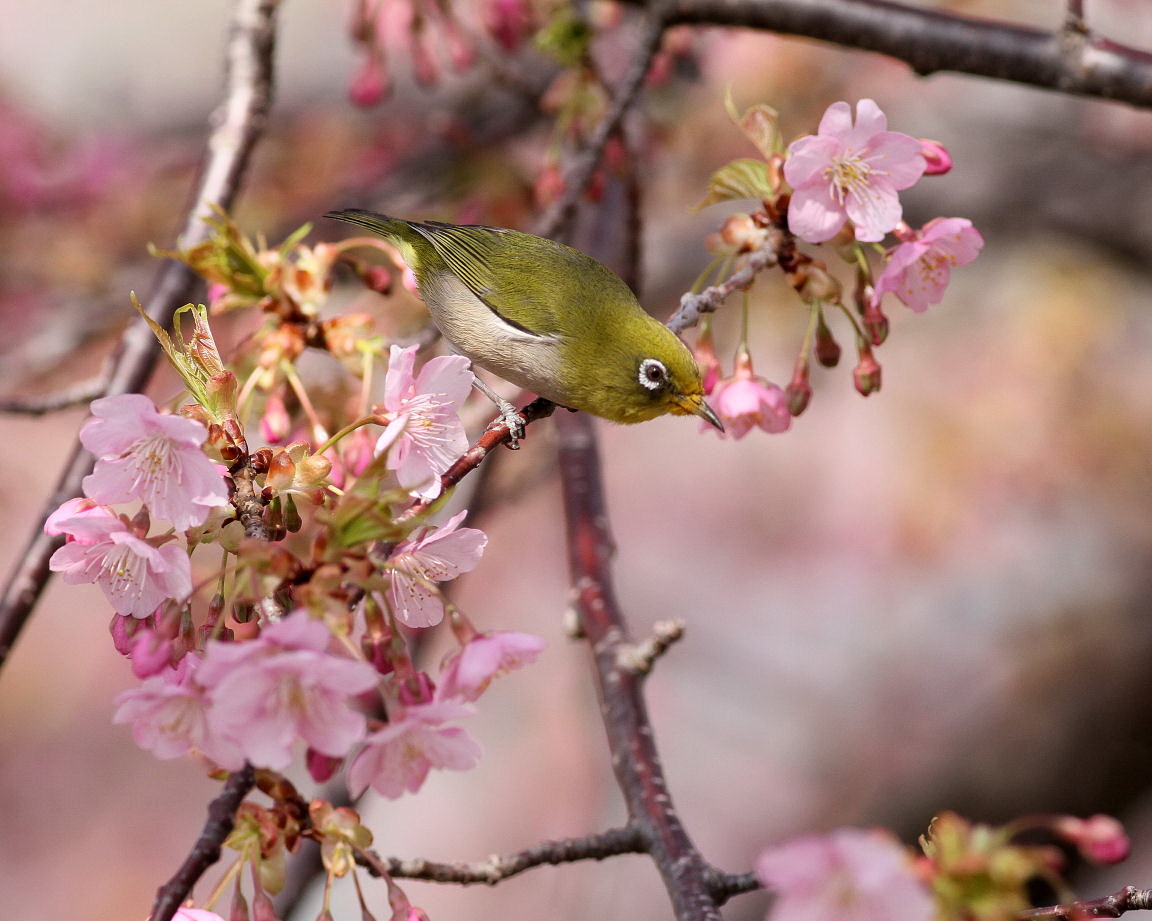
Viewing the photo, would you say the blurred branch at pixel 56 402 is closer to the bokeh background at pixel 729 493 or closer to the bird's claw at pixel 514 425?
the bird's claw at pixel 514 425

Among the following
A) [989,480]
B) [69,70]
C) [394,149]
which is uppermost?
[69,70]

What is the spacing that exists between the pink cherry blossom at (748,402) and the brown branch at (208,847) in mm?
1202

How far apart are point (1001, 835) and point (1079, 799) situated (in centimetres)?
448

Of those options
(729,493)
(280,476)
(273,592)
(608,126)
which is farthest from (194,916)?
(729,493)

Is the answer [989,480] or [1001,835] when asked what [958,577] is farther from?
[1001,835]

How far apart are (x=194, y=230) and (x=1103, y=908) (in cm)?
269

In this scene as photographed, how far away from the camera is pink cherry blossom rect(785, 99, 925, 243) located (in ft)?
6.49

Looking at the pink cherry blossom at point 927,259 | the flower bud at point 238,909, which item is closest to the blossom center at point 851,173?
the pink cherry blossom at point 927,259

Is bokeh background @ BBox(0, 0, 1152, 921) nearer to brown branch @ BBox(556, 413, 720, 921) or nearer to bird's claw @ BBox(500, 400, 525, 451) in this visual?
brown branch @ BBox(556, 413, 720, 921)

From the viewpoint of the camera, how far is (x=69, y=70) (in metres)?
8.01

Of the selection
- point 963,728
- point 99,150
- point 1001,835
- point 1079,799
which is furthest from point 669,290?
point 1001,835

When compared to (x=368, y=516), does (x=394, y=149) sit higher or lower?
higher

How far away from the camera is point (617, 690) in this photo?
8.31 ft

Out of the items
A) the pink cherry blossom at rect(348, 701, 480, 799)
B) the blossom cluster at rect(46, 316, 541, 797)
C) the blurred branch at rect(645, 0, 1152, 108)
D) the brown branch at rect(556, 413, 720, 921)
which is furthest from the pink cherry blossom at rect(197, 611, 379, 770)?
the blurred branch at rect(645, 0, 1152, 108)
